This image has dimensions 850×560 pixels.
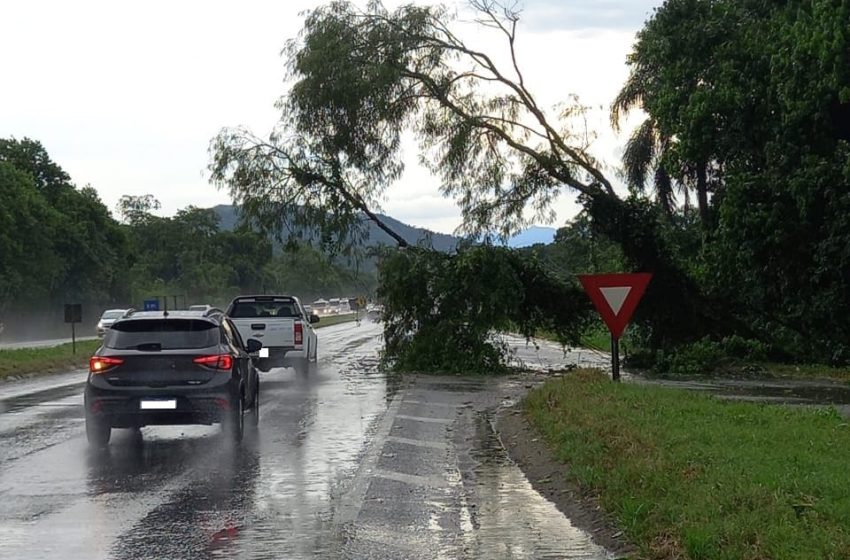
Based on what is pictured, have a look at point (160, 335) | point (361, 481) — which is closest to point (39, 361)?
point (160, 335)

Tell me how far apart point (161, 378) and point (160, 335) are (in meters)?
0.61

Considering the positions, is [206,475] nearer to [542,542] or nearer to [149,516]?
[149,516]

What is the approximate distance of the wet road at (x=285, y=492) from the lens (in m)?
8.26

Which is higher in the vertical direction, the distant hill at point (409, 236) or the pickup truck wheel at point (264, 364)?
the distant hill at point (409, 236)

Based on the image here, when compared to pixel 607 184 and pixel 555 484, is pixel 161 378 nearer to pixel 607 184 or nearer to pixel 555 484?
pixel 555 484

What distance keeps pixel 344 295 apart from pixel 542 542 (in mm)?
172785

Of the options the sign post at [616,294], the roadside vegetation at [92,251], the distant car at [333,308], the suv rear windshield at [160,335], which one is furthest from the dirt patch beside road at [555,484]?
the distant car at [333,308]

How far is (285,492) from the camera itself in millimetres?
10500

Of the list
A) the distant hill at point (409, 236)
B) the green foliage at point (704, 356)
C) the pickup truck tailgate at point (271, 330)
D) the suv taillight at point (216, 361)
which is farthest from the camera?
the distant hill at point (409, 236)

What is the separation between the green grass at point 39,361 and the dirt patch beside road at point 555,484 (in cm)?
1768

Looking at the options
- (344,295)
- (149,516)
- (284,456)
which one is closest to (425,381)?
(284,456)

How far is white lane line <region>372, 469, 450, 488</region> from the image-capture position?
1105 cm

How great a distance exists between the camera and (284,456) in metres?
13.0

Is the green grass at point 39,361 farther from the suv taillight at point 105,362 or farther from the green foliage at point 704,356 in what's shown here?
the suv taillight at point 105,362
